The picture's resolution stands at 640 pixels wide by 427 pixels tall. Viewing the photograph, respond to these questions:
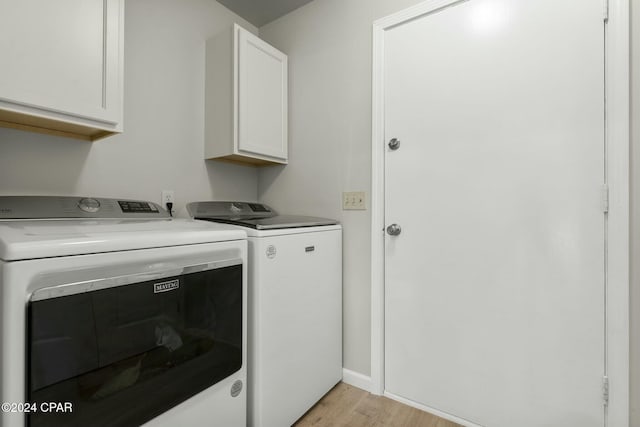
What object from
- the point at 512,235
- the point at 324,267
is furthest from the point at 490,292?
the point at 324,267

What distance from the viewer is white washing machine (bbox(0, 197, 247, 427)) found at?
0.69 metres

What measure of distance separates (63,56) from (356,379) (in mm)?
2054

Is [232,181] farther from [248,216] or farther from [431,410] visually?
[431,410]

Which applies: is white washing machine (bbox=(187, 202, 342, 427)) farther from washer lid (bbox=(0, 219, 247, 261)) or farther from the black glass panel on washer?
washer lid (bbox=(0, 219, 247, 261))

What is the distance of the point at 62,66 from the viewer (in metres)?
1.09

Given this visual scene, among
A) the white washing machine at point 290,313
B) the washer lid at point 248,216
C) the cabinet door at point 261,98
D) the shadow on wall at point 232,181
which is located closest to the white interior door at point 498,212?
the white washing machine at point 290,313

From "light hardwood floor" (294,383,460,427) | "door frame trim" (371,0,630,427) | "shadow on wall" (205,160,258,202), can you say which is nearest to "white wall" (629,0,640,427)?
"door frame trim" (371,0,630,427)

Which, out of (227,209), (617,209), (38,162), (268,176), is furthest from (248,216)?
(617,209)

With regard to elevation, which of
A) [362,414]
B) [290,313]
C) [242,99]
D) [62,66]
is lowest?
[362,414]

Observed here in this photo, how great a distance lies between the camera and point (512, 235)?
4.42ft

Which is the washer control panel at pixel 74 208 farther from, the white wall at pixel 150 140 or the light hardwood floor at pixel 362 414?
the light hardwood floor at pixel 362 414

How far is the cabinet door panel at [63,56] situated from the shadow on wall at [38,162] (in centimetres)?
31

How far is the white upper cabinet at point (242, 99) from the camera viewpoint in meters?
1.74

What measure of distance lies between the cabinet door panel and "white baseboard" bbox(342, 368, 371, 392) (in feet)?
5.85
